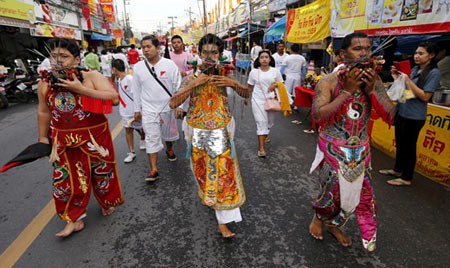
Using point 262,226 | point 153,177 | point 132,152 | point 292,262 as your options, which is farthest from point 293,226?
point 132,152

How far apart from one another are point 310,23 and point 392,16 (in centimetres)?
325

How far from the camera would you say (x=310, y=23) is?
8.22m

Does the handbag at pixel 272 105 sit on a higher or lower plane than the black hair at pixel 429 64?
lower

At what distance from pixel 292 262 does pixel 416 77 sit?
8.62 feet

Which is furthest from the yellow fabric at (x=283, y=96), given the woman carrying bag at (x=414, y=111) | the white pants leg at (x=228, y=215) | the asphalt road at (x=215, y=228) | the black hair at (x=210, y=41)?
the white pants leg at (x=228, y=215)

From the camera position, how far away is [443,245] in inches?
95.8

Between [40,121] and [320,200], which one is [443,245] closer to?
[320,200]

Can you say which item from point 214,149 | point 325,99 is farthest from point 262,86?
point 325,99

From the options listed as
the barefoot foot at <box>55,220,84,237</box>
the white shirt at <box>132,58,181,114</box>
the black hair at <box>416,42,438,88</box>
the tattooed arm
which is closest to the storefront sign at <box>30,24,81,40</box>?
the white shirt at <box>132,58,181,114</box>

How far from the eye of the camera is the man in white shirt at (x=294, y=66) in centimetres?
748

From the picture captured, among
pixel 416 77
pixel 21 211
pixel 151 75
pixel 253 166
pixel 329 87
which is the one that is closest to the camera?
pixel 329 87

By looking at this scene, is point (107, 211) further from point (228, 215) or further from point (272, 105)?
point (272, 105)

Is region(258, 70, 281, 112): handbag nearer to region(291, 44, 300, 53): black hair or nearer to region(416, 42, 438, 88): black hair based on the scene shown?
region(416, 42, 438, 88): black hair

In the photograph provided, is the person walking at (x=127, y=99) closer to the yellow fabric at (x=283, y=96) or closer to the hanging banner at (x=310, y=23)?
the yellow fabric at (x=283, y=96)
